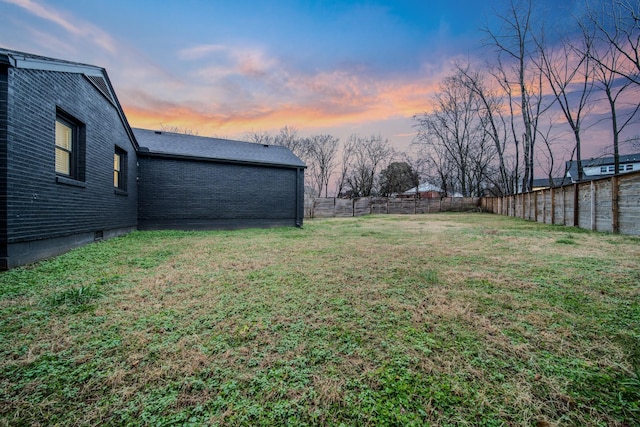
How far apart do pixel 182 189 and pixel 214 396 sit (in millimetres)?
9243

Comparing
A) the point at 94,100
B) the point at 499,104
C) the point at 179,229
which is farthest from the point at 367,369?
the point at 499,104

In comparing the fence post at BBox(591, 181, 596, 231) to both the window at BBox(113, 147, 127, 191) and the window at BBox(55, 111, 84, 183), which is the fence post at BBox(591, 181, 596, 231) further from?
the window at BBox(113, 147, 127, 191)

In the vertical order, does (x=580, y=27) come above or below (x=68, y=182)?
above

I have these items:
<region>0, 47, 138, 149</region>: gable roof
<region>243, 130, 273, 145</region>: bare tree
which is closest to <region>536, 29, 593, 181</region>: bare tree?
<region>0, 47, 138, 149</region>: gable roof

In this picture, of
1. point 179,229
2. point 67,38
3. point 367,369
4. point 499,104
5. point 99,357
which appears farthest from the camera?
point 499,104

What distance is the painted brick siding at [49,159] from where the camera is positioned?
11.9 ft

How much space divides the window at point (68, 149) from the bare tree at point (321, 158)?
89.7 feet

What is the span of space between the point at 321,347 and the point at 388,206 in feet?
70.5

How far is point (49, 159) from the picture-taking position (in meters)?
4.35

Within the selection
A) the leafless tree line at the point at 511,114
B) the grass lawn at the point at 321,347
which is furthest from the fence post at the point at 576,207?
the grass lawn at the point at 321,347

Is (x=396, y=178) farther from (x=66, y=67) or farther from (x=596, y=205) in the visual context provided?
(x=66, y=67)

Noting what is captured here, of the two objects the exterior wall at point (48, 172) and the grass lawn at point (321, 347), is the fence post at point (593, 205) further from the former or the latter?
the exterior wall at point (48, 172)

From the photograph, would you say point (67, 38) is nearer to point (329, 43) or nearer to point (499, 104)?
point (329, 43)

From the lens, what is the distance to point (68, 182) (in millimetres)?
4758
